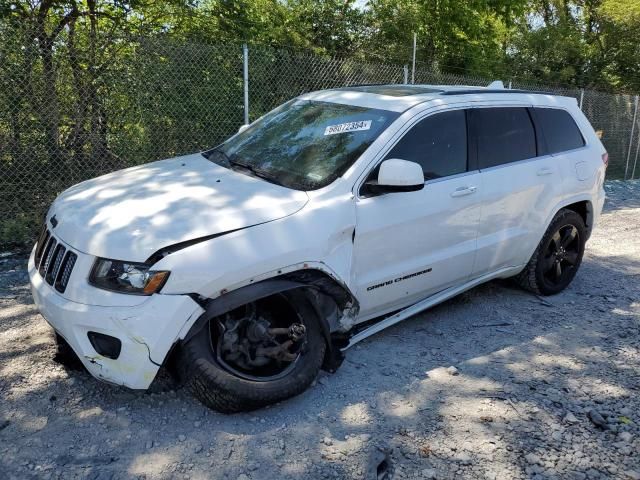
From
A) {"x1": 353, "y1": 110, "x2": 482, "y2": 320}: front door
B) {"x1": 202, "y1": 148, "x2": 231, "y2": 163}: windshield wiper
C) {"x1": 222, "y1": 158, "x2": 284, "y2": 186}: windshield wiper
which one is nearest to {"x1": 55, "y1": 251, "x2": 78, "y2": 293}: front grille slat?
{"x1": 222, "y1": 158, "x2": 284, "y2": 186}: windshield wiper

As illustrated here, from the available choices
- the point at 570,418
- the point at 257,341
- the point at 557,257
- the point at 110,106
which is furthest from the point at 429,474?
the point at 110,106

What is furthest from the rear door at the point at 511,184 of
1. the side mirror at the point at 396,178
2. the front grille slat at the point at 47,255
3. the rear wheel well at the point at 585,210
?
the front grille slat at the point at 47,255

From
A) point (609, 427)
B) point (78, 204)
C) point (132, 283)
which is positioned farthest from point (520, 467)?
point (78, 204)

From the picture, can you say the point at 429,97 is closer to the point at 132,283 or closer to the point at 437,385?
the point at 437,385

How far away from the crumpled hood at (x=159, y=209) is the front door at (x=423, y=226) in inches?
21.6

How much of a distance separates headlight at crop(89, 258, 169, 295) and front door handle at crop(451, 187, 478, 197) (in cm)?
213

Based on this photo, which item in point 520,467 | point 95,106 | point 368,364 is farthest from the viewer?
point 95,106

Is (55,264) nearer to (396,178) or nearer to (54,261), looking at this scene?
(54,261)

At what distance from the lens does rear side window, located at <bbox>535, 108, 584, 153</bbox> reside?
189 inches

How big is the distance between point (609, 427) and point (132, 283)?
2.71 m

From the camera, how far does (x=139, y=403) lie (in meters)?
3.22

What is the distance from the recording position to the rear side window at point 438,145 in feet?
12.4

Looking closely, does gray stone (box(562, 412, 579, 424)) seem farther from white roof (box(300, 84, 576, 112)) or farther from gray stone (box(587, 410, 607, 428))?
white roof (box(300, 84, 576, 112))

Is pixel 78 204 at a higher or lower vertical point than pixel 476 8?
lower
